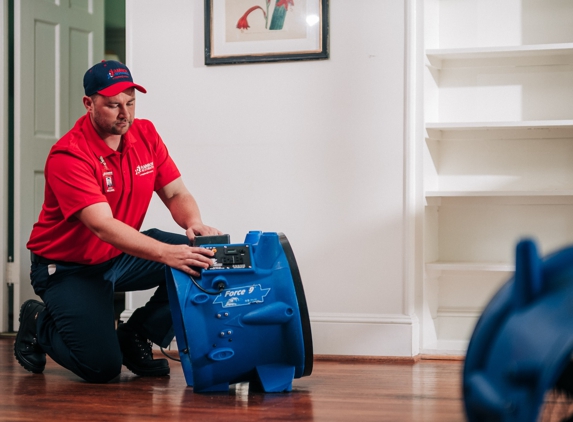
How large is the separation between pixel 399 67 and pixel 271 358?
1223mm

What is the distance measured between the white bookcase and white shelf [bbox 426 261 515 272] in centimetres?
3

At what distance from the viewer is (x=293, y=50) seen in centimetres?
281

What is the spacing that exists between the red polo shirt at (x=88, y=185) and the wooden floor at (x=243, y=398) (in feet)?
1.32

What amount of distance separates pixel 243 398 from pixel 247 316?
215 mm

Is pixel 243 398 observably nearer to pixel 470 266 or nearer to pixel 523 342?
pixel 470 266

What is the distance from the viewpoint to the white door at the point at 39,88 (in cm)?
344

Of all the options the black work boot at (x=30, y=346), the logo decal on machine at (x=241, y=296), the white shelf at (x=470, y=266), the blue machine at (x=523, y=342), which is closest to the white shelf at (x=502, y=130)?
the white shelf at (x=470, y=266)

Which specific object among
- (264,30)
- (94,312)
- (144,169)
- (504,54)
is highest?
(264,30)

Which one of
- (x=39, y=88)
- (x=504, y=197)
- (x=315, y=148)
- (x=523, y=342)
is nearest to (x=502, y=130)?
(x=504, y=197)

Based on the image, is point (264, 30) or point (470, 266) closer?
point (470, 266)

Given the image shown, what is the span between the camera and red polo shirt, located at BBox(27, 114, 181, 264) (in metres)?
2.18

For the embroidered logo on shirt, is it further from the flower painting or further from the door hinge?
the door hinge

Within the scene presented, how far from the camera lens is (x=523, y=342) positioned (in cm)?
91

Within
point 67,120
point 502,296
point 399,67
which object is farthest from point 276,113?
point 502,296
